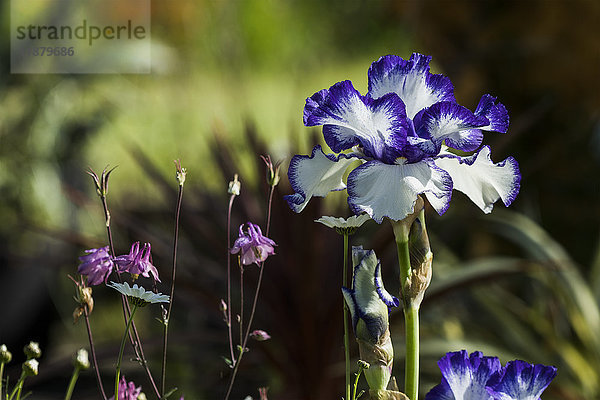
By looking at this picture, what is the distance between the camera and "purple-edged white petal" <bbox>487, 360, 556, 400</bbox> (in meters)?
0.35

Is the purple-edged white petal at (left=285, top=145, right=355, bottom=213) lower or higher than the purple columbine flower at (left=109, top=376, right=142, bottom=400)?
higher

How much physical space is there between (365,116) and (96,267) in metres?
0.16

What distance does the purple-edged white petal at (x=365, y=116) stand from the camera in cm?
36

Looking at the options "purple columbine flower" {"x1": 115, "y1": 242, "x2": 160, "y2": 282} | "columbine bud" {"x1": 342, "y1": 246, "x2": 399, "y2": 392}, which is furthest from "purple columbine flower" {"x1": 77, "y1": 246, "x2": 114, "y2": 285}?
"columbine bud" {"x1": 342, "y1": 246, "x2": 399, "y2": 392}

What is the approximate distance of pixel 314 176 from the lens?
0.39 meters

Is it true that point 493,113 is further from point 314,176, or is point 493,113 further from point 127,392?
point 127,392

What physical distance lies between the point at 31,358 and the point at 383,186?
0.22 meters

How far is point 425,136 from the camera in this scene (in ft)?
1.21

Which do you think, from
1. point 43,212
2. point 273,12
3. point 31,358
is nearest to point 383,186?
point 31,358

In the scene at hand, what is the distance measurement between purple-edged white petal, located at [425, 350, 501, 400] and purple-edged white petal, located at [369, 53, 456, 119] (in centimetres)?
14

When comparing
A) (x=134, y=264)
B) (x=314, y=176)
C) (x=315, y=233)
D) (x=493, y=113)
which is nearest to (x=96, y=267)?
(x=134, y=264)

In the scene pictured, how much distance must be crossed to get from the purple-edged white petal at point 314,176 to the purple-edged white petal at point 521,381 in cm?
13

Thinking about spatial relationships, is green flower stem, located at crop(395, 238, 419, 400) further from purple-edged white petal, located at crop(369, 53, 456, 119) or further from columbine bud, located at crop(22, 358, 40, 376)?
columbine bud, located at crop(22, 358, 40, 376)

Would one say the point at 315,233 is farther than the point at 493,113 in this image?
Yes
